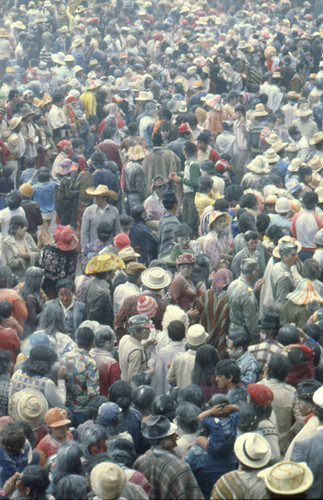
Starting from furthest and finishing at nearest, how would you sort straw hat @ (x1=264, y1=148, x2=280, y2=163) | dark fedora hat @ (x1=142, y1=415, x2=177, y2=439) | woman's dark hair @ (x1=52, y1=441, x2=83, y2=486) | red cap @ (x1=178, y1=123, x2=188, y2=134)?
red cap @ (x1=178, y1=123, x2=188, y2=134) < straw hat @ (x1=264, y1=148, x2=280, y2=163) < dark fedora hat @ (x1=142, y1=415, x2=177, y2=439) < woman's dark hair @ (x1=52, y1=441, x2=83, y2=486)

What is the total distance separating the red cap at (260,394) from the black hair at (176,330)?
142 cm

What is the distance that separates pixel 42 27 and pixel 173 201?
46.5 ft

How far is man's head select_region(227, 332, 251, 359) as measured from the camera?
8023 millimetres

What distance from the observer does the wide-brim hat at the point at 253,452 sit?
566cm

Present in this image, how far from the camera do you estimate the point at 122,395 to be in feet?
22.7

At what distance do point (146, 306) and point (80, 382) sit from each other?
1.49 meters

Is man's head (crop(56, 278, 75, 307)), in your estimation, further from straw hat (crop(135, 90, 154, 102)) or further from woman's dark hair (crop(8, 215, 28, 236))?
straw hat (crop(135, 90, 154, 102))

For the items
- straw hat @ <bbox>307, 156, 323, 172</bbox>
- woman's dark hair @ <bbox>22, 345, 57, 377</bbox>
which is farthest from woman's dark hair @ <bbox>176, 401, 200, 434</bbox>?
straw hat @ <bbox>307, 156, 323, 172</bbox>

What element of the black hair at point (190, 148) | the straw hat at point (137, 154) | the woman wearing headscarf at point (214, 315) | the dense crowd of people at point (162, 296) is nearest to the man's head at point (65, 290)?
the dense crowd of people at point (162, 296)

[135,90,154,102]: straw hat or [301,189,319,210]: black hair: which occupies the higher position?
[301,189,319,210]: black hair

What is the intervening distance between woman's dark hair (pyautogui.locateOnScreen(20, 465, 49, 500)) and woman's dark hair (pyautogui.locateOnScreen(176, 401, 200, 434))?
130 centimetres

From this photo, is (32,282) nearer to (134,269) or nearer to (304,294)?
(134,269)

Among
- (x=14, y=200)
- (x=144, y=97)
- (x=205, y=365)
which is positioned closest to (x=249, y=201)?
(x=14, y=200)

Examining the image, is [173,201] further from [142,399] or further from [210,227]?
[142,399]
